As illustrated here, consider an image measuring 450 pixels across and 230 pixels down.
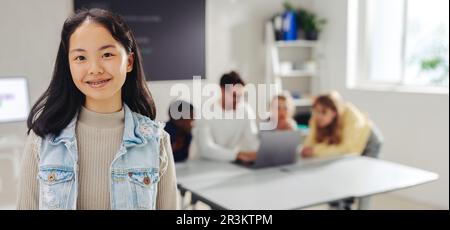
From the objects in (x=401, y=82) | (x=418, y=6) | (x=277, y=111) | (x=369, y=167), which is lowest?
(x=369, y=167)

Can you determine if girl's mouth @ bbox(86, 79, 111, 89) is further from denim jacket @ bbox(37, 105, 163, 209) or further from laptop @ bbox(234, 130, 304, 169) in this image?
laptop @ bbox(234, 130, 304, 169)

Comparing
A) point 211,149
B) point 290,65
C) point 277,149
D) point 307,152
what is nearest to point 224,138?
point 211,149

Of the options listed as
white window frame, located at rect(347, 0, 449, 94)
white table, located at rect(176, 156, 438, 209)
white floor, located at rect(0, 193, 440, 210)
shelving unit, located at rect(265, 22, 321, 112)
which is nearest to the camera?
white floor, located at rect(0, 193, 440, 210)

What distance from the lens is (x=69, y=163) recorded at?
0.74m

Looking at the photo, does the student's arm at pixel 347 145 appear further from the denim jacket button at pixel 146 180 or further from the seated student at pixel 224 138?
the denim jacket button at pixel 146 180

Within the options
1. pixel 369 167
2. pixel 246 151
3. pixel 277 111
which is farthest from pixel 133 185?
pixel 277 111

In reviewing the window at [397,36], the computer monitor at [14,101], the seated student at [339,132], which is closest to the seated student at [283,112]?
the seated student at [339,132]

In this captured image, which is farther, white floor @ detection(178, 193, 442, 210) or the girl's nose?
white floor @ detection(178, 193, 442, 210)

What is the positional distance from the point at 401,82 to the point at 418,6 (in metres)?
0.40

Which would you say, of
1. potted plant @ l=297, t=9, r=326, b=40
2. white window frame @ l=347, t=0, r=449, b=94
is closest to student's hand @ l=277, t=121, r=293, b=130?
potted plant @ l=297, t=9, r=326, b=40

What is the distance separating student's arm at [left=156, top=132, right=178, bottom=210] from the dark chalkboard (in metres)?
0.28

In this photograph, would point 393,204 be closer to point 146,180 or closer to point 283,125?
point 146,180

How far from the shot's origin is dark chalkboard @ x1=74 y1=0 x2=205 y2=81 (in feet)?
3.65
